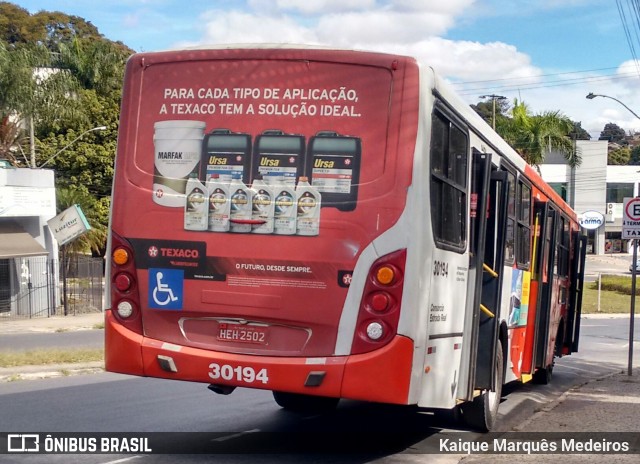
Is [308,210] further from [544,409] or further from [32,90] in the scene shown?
[32,90]

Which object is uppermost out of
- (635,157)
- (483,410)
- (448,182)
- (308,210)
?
(635,157)

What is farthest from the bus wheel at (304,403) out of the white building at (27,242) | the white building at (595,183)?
the white building at (595,183)

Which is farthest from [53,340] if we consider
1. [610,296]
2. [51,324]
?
[610,296]

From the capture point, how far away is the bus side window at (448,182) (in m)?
7.32

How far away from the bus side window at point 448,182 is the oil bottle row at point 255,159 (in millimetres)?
704

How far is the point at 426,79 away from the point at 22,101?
35237 millimetres

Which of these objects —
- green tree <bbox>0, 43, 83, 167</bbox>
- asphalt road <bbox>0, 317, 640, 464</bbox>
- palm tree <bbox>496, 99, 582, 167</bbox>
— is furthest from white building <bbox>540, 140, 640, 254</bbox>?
asphalt road <bbox>0, 317, 640, 464</bbox>

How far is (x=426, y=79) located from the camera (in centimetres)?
712

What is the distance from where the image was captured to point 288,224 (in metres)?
7.07

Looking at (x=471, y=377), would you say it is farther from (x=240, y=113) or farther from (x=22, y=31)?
(x=22, y=31)

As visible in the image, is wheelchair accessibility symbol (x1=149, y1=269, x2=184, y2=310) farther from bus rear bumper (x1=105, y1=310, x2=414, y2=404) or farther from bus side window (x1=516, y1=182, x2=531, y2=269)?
bus side window (x1=516, y1=182, x2=531, y2=269)

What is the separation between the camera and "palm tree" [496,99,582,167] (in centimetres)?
4247

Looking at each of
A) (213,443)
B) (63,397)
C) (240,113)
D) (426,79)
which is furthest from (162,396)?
(426,79)

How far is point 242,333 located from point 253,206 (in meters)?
0.99
